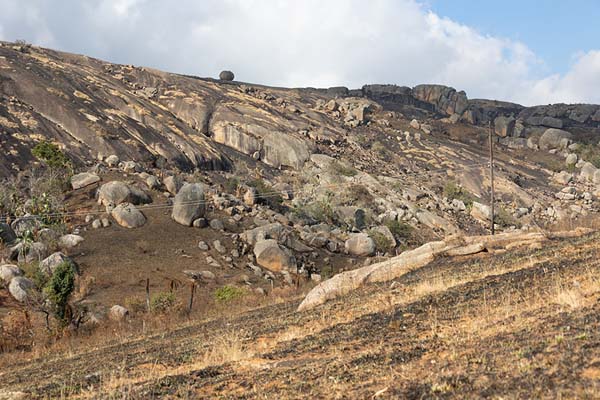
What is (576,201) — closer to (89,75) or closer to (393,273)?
(393,273)

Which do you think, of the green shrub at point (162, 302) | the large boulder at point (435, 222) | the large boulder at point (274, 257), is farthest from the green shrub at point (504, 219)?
the green shrub at point (162, 302)

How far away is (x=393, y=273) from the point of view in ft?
68.2

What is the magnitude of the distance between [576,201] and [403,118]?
157ft

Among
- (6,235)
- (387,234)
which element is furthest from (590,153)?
(6,235)

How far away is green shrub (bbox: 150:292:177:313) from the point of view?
30.2m

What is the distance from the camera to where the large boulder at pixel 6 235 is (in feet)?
131

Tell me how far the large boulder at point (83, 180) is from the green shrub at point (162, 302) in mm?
23707

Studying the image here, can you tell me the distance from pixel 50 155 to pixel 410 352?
55.1 metres

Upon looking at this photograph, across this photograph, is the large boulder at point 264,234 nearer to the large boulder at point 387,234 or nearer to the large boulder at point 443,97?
the large boulder at point 387,234

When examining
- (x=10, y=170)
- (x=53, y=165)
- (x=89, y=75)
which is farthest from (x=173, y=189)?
(x=89, y=75)

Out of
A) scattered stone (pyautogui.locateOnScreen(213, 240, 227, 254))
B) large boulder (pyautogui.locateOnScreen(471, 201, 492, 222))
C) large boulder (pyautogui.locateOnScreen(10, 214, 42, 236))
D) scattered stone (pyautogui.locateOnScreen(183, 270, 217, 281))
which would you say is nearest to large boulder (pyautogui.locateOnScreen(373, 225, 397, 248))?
scattered stone (pyautogui.locateOnScreen(213, 240, 227, 254))

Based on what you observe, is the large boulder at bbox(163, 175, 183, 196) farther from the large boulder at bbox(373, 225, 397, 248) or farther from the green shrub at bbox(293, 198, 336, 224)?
the large boulder at bbox(373, 225, 397, 248)

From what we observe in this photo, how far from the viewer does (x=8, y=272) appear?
3447 cm

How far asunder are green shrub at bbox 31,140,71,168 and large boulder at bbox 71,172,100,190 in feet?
12.8
